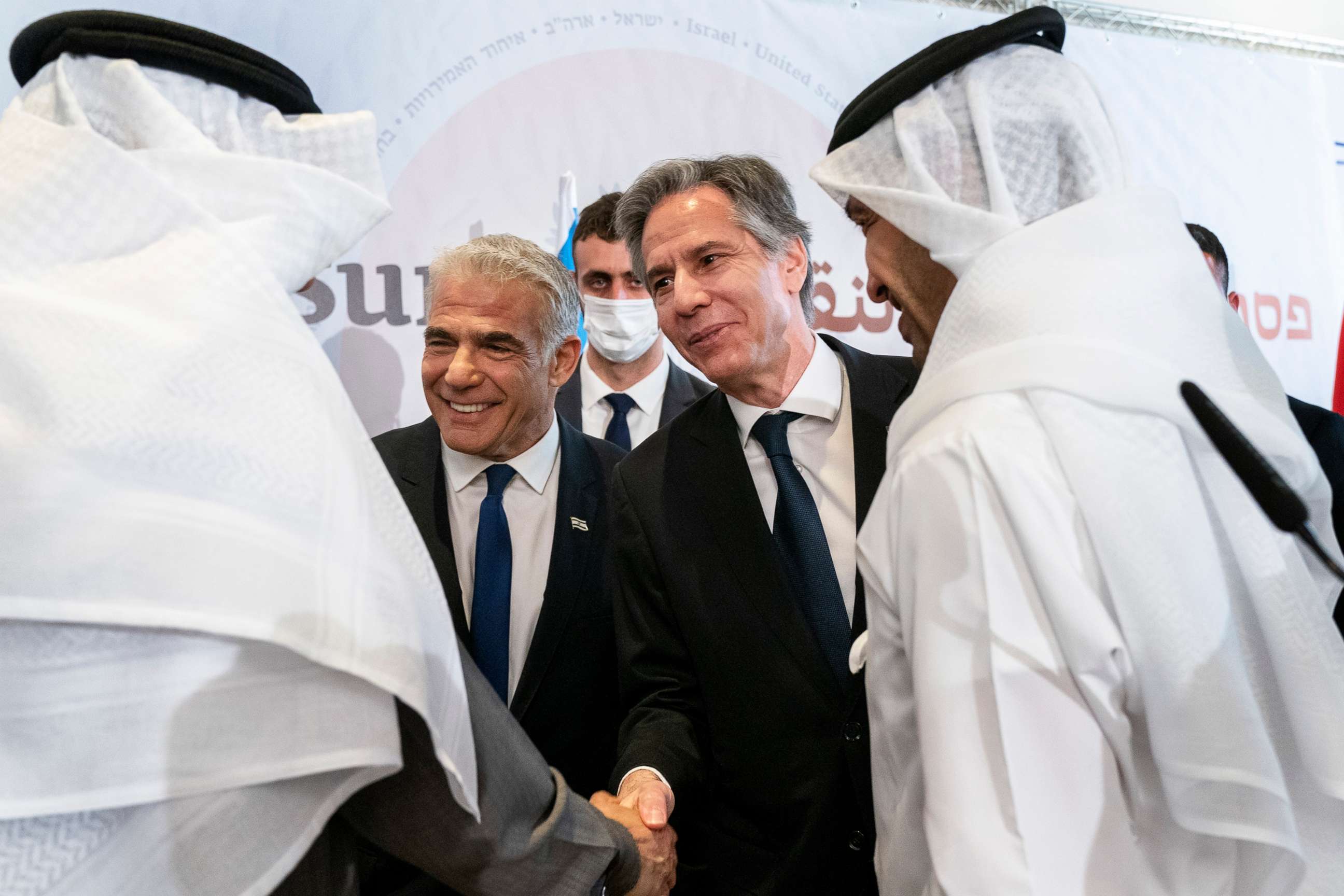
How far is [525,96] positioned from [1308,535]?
3.21 meters

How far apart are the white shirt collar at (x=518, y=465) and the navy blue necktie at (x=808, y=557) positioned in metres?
0.76

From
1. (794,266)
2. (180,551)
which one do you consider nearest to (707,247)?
(794,266)

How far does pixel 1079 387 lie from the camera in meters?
1.18

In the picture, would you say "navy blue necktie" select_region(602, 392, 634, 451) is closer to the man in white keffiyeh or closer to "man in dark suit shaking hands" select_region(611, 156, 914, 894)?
"man in dark suit shaking hands" select_region(611, 156, 914, 894)

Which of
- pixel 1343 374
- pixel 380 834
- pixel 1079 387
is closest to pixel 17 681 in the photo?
pixel 380 834

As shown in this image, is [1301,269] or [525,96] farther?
[1301,269]

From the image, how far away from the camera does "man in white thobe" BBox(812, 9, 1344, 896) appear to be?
3.75 ft

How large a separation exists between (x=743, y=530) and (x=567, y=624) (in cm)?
61

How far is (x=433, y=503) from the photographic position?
104 inches

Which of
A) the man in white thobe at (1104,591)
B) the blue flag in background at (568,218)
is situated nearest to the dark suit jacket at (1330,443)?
the man in white thobe at (1104,591)

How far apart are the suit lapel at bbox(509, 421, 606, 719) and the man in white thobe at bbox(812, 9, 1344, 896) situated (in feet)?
4.26

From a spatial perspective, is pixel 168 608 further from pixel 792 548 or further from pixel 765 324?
pixel 765 324

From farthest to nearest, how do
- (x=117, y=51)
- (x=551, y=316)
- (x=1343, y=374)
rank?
1. (x=1343, y=374)
2. (x=551, y=316)
3. (x=117, y=51)

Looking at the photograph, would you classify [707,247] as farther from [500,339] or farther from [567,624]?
[567,624]
